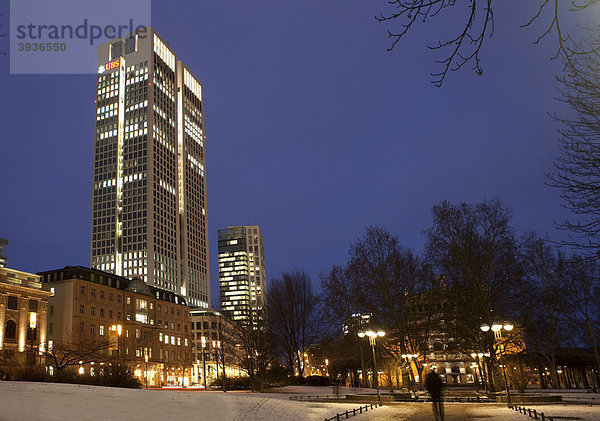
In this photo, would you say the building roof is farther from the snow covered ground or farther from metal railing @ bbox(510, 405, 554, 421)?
metal railing @ bbox(510, 405, 554, 421)

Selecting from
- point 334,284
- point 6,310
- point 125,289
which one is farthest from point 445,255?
point 125,289

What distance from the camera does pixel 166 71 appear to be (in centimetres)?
19488

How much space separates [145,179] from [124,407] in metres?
156

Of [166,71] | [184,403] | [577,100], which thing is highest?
[166,71]

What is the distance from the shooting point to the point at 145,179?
168 m

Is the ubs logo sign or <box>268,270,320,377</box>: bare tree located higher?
the ubs logo sign

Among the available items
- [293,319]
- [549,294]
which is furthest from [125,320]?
[549,294]

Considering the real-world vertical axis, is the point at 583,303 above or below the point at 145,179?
below

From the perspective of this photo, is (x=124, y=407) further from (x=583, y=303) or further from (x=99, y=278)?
(x=99, y=278)

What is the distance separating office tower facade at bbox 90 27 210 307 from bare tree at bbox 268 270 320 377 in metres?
104

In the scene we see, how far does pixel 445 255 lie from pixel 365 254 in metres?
9.80

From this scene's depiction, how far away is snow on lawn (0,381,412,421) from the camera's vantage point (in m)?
16.9

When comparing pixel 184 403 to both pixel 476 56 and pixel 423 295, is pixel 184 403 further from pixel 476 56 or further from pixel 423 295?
pixel 423 295

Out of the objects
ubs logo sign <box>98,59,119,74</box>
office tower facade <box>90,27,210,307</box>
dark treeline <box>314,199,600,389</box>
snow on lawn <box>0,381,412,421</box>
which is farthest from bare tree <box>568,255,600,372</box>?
ubs logo sign <box>98,59,119,74</box>
